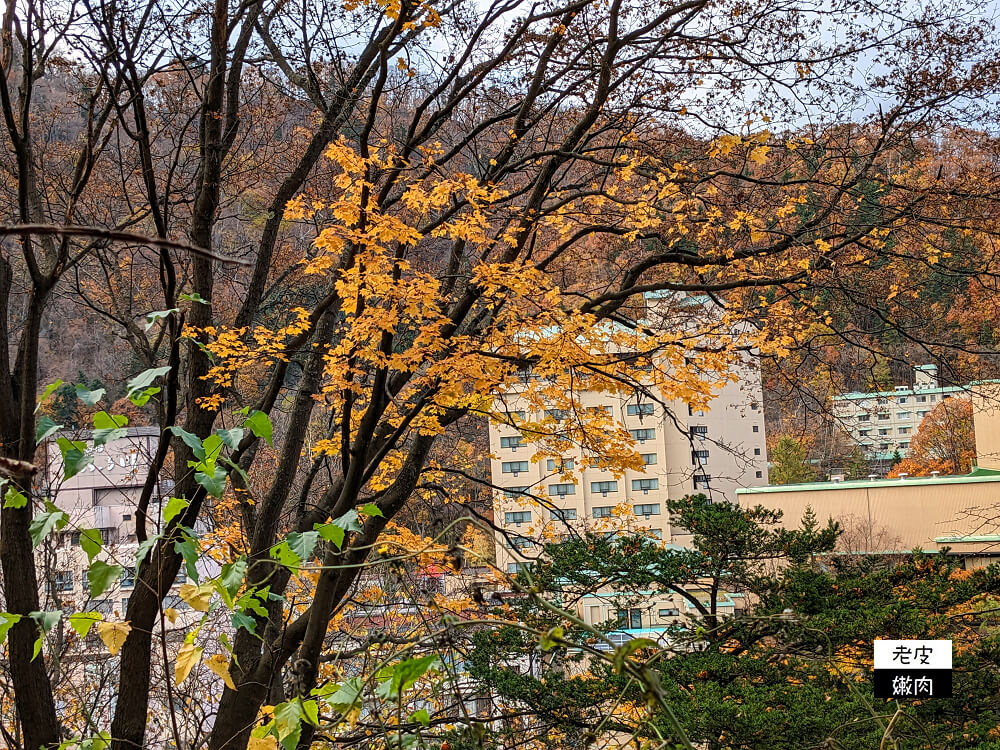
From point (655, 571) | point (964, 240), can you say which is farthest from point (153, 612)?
point (964, 240)

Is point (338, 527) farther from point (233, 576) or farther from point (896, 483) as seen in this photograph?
point (896, 483)

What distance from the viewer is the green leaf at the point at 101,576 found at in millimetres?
931

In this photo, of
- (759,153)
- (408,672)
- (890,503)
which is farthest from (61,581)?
(890,503)

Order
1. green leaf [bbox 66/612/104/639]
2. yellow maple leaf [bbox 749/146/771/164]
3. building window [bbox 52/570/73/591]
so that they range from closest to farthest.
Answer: green leaf [bbox 66/612/104/639]
building window [bbox 52/570/73/591]
yellow maple leaf [bbox 749/146/771/164]

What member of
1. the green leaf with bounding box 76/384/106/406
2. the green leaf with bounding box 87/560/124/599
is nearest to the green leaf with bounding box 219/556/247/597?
the green leaf with bounding box 87/560/124/599

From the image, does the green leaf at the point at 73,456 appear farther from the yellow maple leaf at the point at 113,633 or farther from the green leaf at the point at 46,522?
the yellow maple leaf at the point at 113,633

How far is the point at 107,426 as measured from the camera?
95cm

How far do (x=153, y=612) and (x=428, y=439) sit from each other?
208cm

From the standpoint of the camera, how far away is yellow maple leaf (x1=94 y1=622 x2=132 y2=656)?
99 centimetres

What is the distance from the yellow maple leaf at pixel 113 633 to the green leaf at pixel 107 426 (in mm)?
243

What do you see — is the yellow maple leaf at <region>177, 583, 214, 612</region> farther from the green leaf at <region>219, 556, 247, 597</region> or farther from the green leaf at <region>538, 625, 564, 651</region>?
the green leaf at <region>538, 625, 564, 651</region>

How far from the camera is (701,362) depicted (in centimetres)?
457

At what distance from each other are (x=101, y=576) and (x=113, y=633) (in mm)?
95

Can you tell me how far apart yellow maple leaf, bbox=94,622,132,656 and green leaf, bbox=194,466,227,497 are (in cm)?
23
